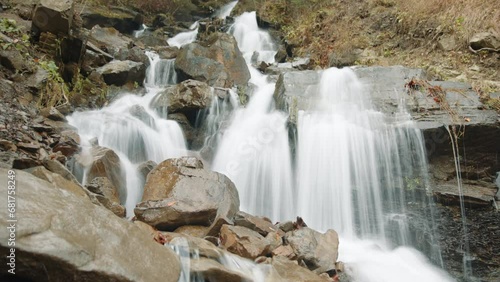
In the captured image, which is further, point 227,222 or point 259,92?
point 259,92

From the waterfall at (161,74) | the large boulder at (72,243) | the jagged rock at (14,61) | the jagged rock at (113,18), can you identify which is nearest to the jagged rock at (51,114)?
the jagged rock at (14,61)

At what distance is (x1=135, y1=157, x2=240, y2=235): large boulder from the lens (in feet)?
13.4

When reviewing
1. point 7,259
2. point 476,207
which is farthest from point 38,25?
point 476,207

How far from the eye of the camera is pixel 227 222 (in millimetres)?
4121

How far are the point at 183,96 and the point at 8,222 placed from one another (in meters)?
6.05

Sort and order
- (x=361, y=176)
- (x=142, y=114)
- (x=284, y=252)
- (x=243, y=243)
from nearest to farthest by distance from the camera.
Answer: (x=243, y=243) → (x=284, y=252) → (x=361, y=176) → (x=142, y=114)

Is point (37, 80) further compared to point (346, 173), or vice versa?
point (37, 80)

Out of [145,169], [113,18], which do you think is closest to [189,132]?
[145,169]

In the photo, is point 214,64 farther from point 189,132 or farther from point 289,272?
point 289,272

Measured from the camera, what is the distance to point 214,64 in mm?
9570

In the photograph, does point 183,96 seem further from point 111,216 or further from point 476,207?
point 476,207

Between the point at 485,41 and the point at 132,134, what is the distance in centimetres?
789

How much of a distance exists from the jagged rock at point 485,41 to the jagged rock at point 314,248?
602cm

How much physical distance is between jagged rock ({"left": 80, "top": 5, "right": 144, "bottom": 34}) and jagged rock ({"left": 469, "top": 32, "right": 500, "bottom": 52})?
1253 centimetres
